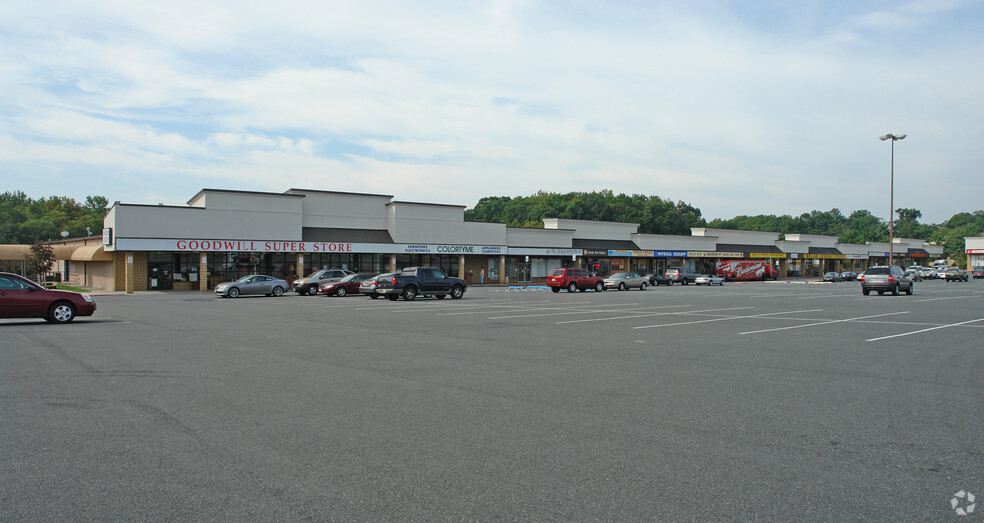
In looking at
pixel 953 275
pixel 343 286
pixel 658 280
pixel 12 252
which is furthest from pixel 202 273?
pixel 953 275

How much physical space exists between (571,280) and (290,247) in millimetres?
21246

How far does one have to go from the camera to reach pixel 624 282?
46.6 meters

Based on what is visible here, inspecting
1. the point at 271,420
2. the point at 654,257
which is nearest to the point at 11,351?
the point at 271,420

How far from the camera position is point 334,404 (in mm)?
7301

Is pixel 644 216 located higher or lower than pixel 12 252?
higher

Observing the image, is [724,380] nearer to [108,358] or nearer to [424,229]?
[108,358]

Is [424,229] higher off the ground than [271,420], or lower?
higher

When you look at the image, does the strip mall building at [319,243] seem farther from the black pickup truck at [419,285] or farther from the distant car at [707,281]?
the black pickup truck at [419,285]

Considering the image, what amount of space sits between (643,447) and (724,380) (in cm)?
394

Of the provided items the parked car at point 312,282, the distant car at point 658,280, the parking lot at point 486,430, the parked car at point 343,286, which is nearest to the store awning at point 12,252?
the parked car at point 312,282

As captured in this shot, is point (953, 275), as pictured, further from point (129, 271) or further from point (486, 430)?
point (129, 271)

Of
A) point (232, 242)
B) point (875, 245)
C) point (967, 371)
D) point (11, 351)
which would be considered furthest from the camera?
point (875, 245)

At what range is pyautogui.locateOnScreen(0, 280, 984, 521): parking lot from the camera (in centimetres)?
436

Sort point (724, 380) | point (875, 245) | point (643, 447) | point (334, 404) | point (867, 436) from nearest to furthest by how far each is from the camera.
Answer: point (643, 447)
point (867, 436)
point (334, 404)
point (724, 380)
point (875, 245)
